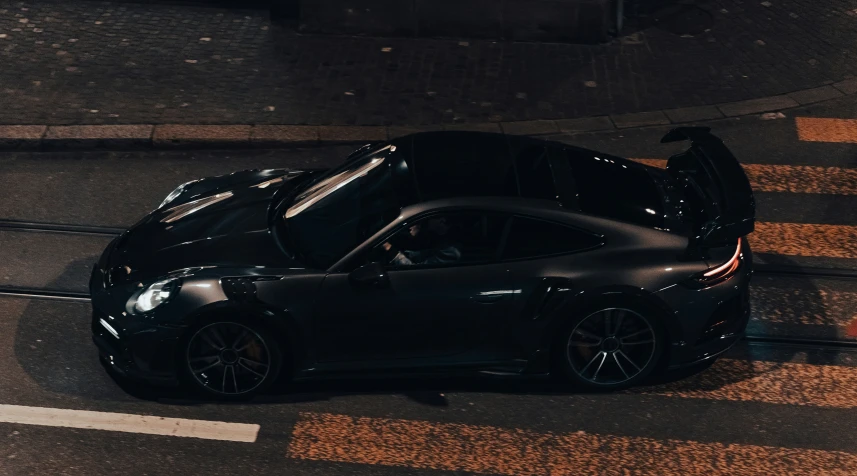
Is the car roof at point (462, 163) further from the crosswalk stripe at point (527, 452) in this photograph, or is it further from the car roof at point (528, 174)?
the crosswalk stripe at point (527, 452)

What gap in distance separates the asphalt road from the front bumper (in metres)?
0.23

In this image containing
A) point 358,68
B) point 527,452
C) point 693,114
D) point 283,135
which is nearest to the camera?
point 527,452

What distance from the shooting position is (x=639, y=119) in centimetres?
1092

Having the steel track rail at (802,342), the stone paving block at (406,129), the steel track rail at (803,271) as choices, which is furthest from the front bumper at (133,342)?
the steel track rail at (803,271)

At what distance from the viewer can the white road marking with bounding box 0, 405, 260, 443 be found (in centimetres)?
671

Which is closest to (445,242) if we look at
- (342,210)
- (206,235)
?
(342,210)

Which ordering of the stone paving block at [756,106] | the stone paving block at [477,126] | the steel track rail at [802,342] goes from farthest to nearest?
the stone paving block at [756,106] → the stone paving block at [477,126] → the steel track rail at [802,342]

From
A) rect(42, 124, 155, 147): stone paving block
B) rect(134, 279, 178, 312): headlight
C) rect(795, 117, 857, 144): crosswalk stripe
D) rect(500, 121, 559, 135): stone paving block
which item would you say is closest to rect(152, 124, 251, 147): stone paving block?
rect(42, 124, 155, 147): stone paving block

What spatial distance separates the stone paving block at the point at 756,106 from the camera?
36.4ft

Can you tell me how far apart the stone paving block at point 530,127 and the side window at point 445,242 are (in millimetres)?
3988

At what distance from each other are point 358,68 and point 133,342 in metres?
5.80

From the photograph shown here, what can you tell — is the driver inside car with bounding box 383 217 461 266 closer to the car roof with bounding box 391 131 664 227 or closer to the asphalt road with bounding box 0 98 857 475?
the car roof with bounding box 391 131 664 227

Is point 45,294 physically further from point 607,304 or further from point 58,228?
point 607,304

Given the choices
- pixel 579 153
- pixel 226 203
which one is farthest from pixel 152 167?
pixel 579 153
